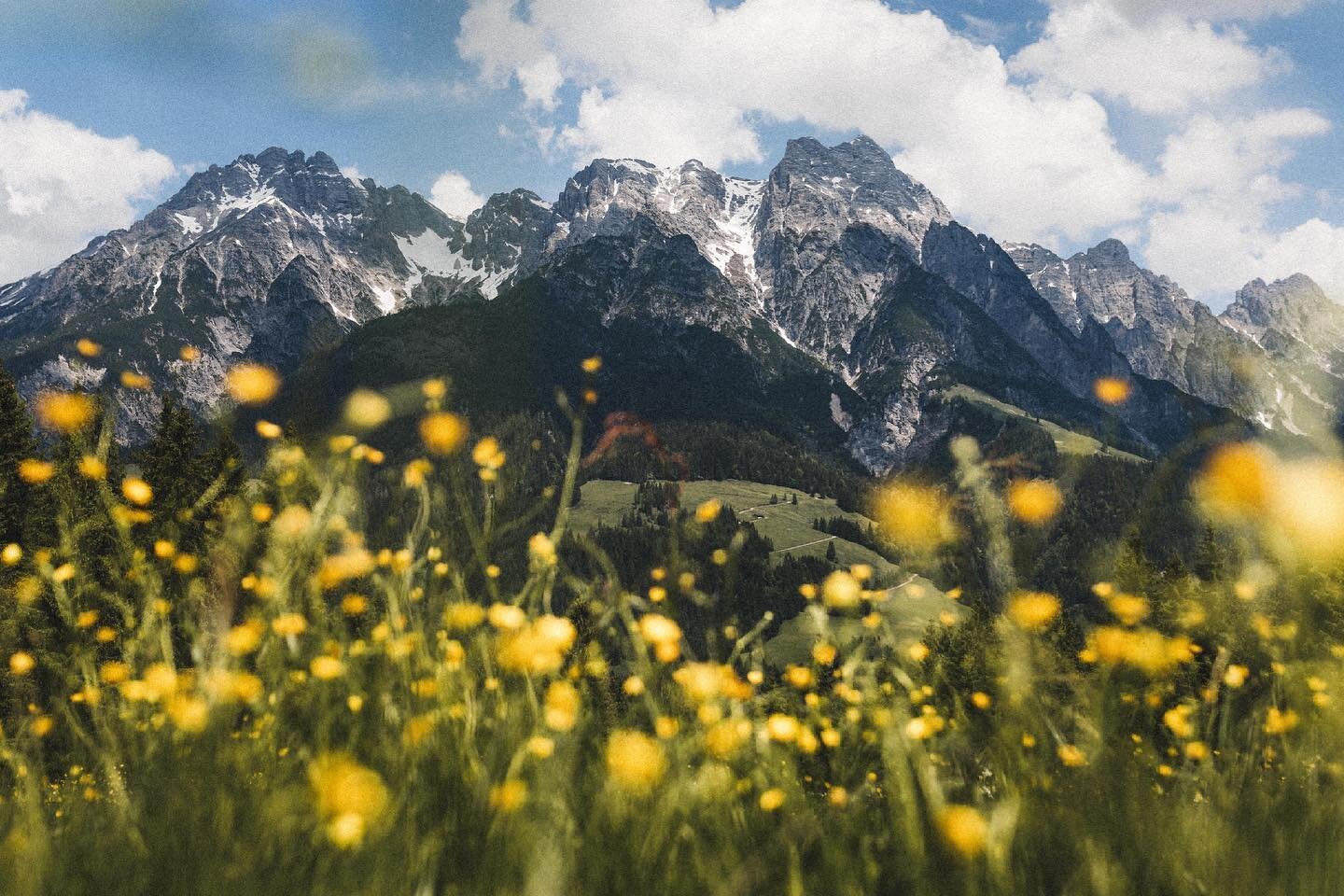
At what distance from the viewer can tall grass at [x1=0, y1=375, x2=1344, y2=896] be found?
171 cm

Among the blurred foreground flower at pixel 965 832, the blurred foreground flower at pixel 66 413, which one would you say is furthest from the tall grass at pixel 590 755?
the blurred foreground flower at pixel 66 413

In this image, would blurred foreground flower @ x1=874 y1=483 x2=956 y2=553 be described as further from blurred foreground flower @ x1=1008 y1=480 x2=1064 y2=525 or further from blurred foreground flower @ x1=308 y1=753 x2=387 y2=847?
blurred foreground flower @ x1=308 y1=753 x2=387 y2=847

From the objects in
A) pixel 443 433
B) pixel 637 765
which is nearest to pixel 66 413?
pixel 443 433

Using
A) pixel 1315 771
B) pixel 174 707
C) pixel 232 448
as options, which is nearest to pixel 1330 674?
pixel 1315 771

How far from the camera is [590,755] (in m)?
3.22

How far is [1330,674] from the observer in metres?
3.21

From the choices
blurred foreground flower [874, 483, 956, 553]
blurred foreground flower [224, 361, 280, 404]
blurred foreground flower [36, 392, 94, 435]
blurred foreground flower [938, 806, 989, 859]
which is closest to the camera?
blurred foreground flower [938, 806, 989, 859]

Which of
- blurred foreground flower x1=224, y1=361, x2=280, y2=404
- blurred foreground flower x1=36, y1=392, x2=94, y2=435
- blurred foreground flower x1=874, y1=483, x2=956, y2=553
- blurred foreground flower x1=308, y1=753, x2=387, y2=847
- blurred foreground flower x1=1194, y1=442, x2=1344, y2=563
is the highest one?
blurred foreground flower x1=1194, y1=442, x2=1344, y2=563

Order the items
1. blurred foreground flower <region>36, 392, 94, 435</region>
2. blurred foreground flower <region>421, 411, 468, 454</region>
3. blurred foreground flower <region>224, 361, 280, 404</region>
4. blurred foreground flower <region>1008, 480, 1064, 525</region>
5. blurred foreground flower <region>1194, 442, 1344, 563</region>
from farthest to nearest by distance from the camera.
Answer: blurred foreground flower <region>224, 361, 280, 404</region>
blurred foreground flower <region>36, 392, 94, 435</region>
blurred foreground flower <region>1194, 442, 1344, 563</region>
blurred foreground flower <region>1008, 480, 1064, 525</region>
blurred foreground flower <region>421, 411, 468, 454</region>

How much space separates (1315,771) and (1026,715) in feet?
3.24

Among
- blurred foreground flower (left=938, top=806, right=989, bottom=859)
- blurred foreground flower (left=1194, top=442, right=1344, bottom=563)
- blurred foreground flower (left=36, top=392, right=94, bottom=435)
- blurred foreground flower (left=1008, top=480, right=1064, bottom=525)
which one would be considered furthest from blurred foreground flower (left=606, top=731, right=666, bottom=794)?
blurred foreground flower (left=36, top=392, right=94, bottom=435)

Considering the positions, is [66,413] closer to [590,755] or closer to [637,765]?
[590,755]

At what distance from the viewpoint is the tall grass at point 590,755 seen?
1.71 m

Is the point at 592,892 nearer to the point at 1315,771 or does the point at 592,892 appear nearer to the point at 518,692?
the point at 518,692
